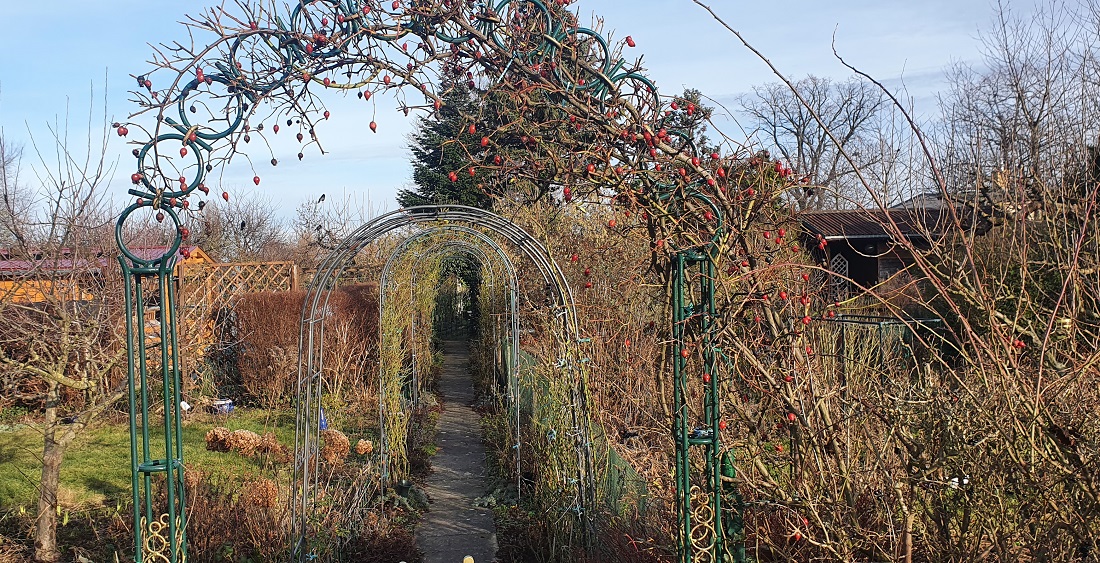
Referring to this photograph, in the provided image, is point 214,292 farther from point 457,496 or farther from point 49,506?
point 49,506

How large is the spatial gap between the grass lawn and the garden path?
4.68ft

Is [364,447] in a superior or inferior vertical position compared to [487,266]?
inferior

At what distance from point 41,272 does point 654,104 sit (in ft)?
13.0

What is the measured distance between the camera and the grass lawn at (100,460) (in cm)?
604

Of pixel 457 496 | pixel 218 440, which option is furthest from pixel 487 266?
pixel 457 496

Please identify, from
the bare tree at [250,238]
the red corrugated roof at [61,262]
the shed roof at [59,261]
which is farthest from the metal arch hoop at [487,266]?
the bare tree at [250,238]

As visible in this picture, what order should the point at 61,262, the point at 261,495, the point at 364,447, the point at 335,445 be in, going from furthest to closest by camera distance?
the point at 364,447 → the point at 335,445 → the point at 61,262 → the point at 261,495

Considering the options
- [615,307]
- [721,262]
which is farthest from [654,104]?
[615,307]

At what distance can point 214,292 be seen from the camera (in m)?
11.5

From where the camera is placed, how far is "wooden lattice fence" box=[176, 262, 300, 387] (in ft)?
30.3

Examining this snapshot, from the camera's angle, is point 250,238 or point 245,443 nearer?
point 245,443

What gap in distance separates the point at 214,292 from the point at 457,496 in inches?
257

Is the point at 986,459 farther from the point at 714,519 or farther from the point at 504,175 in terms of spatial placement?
the point at 504,175

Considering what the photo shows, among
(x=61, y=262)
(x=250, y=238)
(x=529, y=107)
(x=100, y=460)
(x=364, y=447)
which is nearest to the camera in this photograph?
(x=529, y=107)
